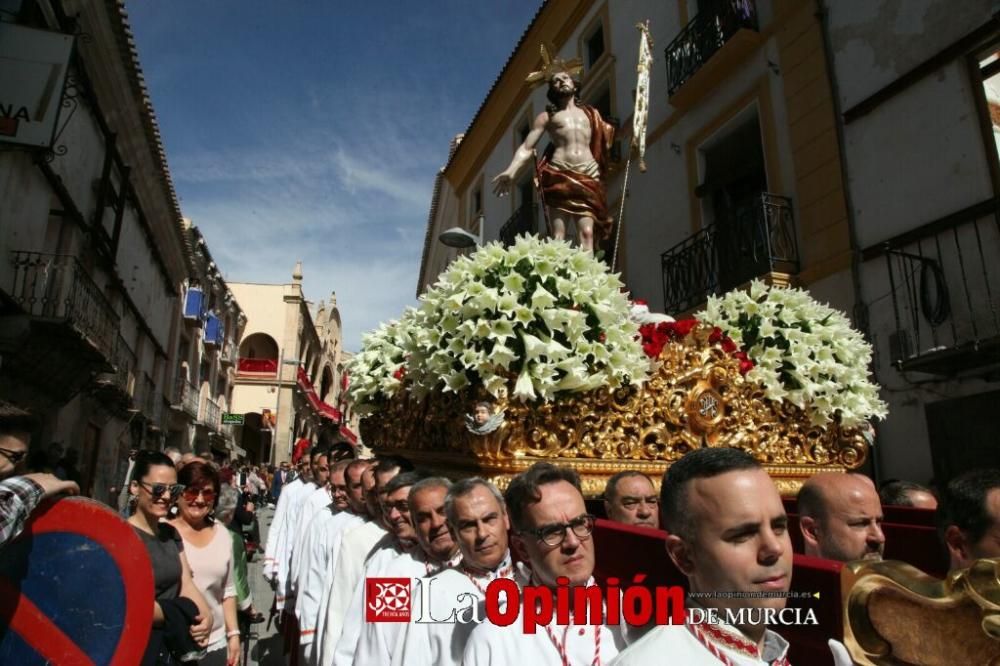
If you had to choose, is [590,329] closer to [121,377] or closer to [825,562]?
[825,562]

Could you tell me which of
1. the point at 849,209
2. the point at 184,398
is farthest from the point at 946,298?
the point at 184,398

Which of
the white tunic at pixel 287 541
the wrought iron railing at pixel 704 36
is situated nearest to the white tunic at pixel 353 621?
the white tunic at pixel 287 541

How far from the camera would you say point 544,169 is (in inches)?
196

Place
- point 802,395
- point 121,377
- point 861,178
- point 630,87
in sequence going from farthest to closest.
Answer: point 121,377 → point 630,87 → point 861,178 → point 802,395

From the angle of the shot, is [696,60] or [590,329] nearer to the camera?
[590,329]

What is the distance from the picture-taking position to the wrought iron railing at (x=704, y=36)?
9.09m

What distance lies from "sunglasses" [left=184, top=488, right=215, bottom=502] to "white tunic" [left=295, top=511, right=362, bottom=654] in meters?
0.91

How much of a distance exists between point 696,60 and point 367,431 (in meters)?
8.06

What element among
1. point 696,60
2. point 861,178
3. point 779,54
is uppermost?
point 696,60

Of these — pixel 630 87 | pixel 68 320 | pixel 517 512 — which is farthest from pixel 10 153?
pixel 517 512

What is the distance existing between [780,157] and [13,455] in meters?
8.76

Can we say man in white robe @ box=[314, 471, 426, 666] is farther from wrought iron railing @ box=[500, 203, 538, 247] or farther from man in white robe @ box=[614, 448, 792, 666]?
wrought iron railing @ box=[500, 203, 538, 247]

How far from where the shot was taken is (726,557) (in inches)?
54.1

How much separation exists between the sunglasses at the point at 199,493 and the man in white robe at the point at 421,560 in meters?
1.35
